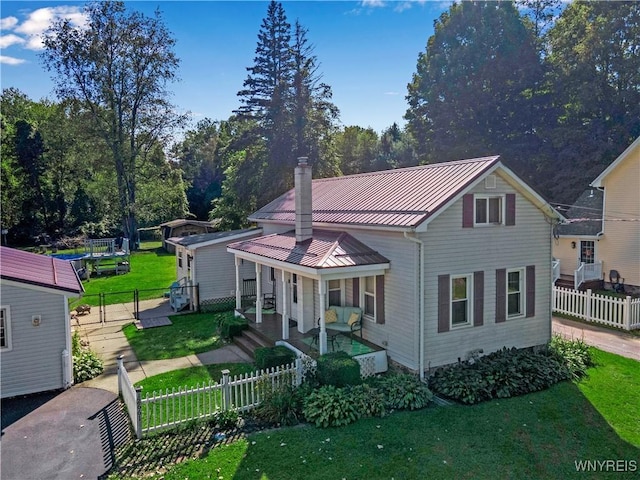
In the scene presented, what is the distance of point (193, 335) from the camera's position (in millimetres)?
16000

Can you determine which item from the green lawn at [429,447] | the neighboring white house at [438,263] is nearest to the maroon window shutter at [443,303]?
the neighboring white house at [438,263]

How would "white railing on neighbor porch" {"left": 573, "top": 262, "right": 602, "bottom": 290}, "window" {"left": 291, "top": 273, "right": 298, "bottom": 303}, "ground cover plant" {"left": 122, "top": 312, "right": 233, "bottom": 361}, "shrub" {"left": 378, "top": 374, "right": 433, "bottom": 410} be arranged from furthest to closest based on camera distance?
"white railing on neighbor porch" {"left": 573, "top": 262, "right": 602, "bottom": 290} < "window" {"left": 291, "top": 273, "right": 298, "bottom": 303} < "ground cover plant" {"left": 122, "top": 312, "right": 233, "bottom": 361} < "shrub" {"left": 378, "top": 374, "right": 433, "bottom": 410}

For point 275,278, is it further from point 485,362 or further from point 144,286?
point 144,286

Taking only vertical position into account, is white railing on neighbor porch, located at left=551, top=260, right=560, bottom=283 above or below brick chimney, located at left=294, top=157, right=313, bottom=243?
below

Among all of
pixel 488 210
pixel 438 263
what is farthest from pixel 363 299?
pixel 488 210

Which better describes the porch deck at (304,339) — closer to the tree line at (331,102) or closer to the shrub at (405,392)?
the shrub at (405,392)

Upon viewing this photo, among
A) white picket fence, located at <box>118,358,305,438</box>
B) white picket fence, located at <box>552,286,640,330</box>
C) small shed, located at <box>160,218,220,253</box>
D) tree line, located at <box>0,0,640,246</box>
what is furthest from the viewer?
small shed, located at <box>160,218,220,253</box>

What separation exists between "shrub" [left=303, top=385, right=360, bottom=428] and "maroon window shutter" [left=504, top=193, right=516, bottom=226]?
6771mm

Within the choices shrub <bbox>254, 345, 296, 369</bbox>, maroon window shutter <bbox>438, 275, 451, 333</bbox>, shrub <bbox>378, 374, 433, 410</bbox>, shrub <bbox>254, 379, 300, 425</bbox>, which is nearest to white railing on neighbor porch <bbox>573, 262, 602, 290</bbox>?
maroon window shutter <bbox>438, 275, 451, 333</bbox>

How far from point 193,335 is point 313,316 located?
4.78m

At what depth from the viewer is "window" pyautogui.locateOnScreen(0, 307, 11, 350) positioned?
10.5 m

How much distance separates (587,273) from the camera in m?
22.7

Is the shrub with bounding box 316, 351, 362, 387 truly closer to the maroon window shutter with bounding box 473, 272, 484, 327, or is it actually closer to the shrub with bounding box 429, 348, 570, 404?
the shrub with bounding box 429, 348, 570, 404

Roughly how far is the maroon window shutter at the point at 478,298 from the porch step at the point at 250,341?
240 inches
